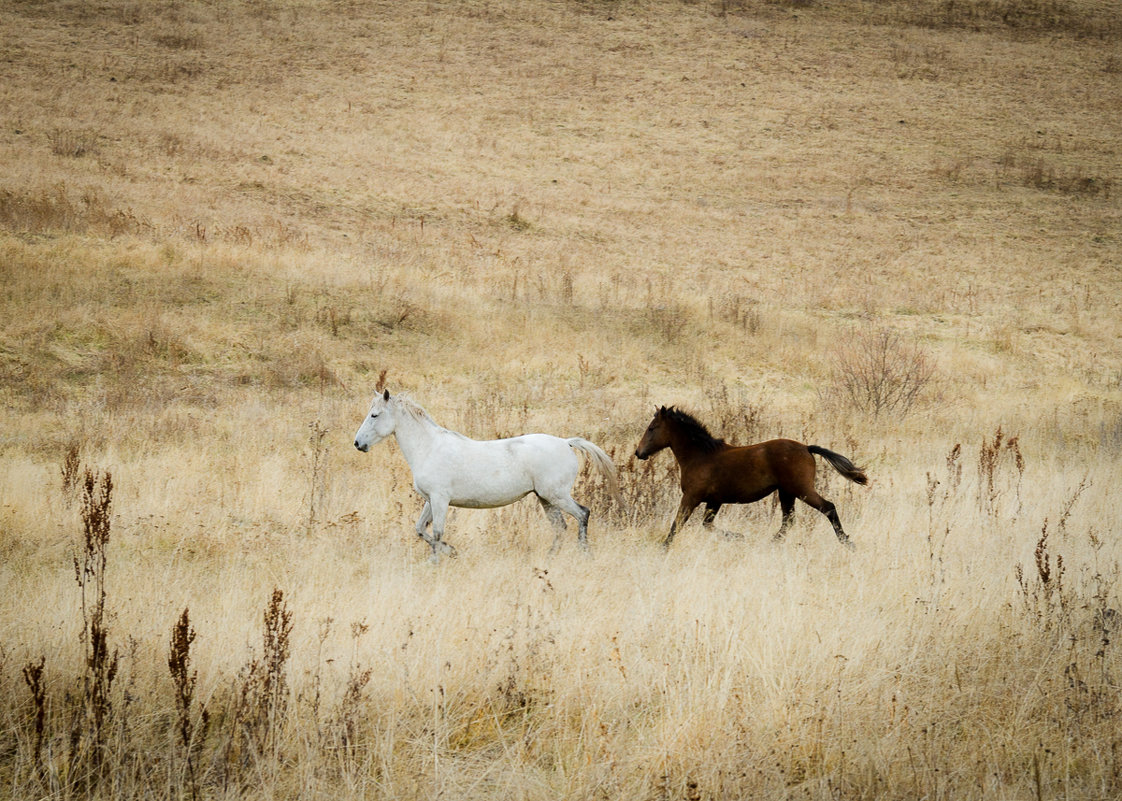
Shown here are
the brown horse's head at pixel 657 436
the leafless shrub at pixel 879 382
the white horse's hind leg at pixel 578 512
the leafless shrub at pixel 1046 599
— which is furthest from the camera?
the leafless shrub at pixel 879 382

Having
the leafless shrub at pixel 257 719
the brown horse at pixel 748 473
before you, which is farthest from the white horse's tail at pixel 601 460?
the leafless shrub at pixel 257 719

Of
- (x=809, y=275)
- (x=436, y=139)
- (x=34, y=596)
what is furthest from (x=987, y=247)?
(x=34, y=596)

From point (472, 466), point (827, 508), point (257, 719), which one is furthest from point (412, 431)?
point (257, 719)

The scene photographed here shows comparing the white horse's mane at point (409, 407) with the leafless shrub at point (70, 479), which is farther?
the leafless shrub at point (70, 479)

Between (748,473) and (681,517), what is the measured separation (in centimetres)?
76

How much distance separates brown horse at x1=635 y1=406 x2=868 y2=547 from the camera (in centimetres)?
798

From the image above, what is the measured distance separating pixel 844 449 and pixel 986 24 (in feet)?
188

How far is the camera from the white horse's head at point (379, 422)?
26.0ft

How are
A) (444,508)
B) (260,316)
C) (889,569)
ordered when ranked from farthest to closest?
(260,316) < (444,508) < (889,569)

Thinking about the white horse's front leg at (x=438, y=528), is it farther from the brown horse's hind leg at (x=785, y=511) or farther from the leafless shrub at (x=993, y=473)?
the leafless shrub at (x=993, y=473)

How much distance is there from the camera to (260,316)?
60.9 feet

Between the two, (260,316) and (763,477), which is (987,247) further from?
(763,477)

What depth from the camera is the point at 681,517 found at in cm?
803

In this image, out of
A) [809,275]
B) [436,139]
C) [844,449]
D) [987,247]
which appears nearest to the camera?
[844,449]
